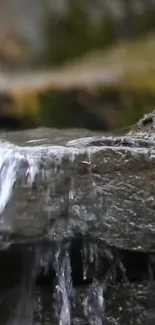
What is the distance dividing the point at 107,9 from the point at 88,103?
3112 mm

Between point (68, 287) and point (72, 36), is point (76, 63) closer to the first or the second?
point (72, 36)

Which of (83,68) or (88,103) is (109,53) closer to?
(83,68)

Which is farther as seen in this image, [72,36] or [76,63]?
[72,36]

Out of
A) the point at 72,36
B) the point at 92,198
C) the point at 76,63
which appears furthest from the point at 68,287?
the point at 72,36

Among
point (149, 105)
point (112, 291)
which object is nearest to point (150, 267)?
point (112, 291)

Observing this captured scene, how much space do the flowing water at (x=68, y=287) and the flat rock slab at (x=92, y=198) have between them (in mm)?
78

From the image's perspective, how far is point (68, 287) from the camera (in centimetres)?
237

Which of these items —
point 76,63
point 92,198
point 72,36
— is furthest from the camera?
point 72,36

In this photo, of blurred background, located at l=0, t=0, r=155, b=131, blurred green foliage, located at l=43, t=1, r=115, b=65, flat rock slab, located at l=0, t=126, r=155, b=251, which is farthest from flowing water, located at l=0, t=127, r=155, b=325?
blurred green foliage, located at l=43, t=1, r=115, b=65

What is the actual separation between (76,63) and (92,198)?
576cm

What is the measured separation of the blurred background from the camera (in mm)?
5918

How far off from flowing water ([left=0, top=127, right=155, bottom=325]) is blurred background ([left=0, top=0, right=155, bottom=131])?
3.36 metres

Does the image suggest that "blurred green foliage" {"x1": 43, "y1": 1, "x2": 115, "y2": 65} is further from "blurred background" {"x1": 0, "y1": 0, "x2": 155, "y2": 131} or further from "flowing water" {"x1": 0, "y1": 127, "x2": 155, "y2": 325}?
"flowing water" {"x1": 0, "y1": 127, "x2": 155, "y2": 325}

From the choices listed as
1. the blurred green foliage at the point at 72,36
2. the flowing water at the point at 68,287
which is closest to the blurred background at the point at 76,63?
the blurred green foliage at the point at 72,36
